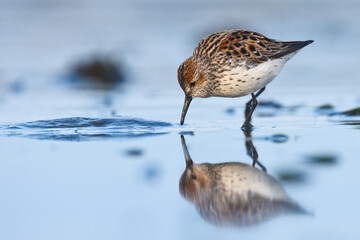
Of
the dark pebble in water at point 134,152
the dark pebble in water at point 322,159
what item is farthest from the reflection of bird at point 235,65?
the dark pebble in water at point 322,159

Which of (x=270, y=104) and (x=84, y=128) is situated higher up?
(x=84, y=128)

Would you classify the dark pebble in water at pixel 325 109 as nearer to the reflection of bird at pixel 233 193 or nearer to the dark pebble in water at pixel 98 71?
the reflection of bird at pixel 233 193

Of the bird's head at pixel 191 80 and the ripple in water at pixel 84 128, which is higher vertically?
the bird's head at pixel 191 80

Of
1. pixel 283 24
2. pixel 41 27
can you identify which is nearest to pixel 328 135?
pixel 283 24

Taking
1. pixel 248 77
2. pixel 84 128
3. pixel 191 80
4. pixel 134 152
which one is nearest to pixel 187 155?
pixel 134 152

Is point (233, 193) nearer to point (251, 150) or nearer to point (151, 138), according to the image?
point (251, 150)

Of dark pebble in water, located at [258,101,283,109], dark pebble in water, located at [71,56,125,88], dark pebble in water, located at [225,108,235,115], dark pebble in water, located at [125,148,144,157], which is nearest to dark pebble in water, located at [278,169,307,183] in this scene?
dark pebble in water, located at [125,148,144,157]
